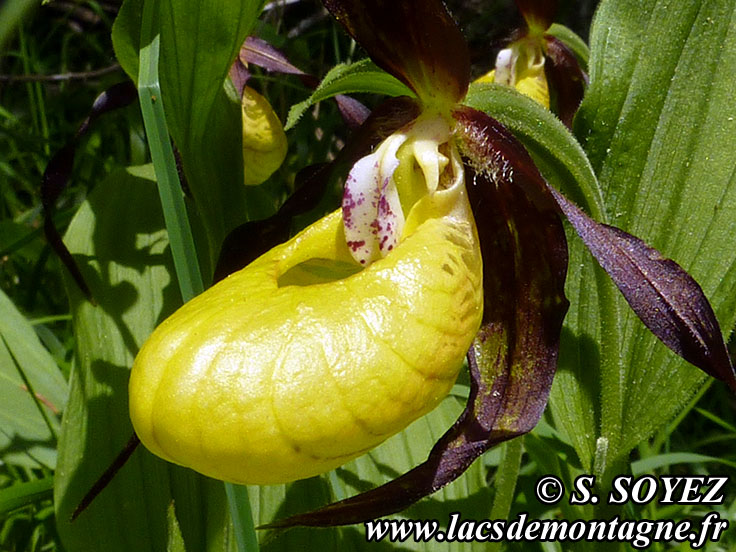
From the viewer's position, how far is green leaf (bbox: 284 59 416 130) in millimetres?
941

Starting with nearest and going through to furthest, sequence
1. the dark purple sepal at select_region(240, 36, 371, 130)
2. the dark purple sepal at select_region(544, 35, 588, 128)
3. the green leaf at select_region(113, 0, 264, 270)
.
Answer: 1. the green leaf at select_region(113, 0, 264, 270)
2. the dark purple sepal at select_region(240, 36, 371, 130)
3. the dark purple sepal at select_region(544, 35, 588, 128)

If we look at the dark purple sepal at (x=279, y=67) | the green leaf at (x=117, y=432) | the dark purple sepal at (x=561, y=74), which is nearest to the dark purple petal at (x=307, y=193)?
the green leaf at (x=117, y=432)

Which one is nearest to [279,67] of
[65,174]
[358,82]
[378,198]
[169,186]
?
[65,174]

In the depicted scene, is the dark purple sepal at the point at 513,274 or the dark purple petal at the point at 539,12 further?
the dark purple petal at the point at 539,12

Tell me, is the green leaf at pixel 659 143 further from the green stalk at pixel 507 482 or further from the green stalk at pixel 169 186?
the green stalk at pixel 169 186

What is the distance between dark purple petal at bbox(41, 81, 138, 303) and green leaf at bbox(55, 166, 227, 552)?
0.17 ft

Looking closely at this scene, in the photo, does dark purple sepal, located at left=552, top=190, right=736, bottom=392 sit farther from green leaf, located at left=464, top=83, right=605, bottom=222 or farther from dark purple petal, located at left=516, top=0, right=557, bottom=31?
dark purple petal, located at left=516, top=0, right=557, bottom=31

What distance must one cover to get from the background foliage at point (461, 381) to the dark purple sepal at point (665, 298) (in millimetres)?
99

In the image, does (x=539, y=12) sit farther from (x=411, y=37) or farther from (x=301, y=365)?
(x=301, y=365)

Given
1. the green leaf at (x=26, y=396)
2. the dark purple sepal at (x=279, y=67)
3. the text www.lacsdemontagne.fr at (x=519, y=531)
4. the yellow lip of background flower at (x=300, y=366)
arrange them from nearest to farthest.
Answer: the yellow lip of background flower at (x=300, y=366), the text www.lacsdemontagne.fr at (x=519, y=531), the green leaf at (x=26, y=396), the dark purple sepal at (x=279, y=67)

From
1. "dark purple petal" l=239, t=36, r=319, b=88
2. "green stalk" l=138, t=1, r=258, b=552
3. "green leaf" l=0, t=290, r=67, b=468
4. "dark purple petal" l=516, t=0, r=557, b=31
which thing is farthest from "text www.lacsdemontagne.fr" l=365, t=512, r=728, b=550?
"dark purple petal" l=516, t=0, r=557, b=31

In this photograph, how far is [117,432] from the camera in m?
1.15

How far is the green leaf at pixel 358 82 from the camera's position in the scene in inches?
37.1

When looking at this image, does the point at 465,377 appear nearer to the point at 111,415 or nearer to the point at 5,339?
the point at 111,415
